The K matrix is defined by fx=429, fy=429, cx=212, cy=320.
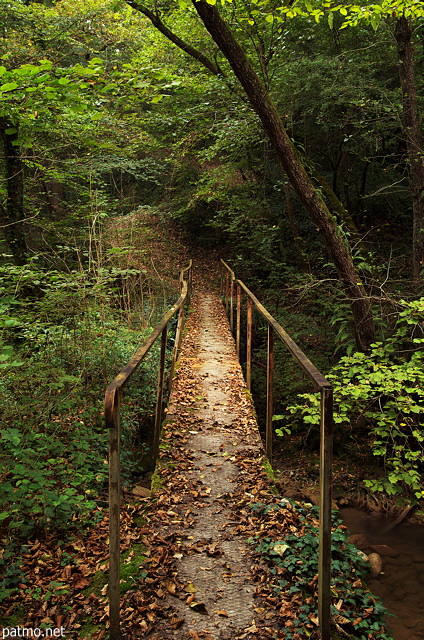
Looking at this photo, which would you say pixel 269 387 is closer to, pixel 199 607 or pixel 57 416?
pixel 199 607

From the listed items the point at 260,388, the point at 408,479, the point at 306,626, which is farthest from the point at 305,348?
the point at 306,626

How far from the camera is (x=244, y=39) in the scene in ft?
33.2

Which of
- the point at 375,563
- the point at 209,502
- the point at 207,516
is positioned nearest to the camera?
the point at 207,516

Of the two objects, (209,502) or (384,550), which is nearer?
(209,502)

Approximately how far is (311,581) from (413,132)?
7.28m

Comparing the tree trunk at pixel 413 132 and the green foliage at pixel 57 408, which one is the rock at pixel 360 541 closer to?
the green foliage at pixel 57 408

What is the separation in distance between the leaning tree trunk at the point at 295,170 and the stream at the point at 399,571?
2.69m

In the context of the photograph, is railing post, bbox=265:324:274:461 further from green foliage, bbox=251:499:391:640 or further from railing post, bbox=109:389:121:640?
railing post, bbox=109:389:121:640

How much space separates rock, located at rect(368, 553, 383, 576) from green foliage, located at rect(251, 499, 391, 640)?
2.49 metres

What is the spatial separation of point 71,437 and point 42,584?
4.98 ft

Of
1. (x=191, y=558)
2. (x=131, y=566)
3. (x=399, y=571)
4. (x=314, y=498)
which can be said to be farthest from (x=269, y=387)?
(x=314, y=498)

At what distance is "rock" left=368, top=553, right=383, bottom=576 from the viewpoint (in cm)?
527

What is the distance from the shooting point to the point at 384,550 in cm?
585

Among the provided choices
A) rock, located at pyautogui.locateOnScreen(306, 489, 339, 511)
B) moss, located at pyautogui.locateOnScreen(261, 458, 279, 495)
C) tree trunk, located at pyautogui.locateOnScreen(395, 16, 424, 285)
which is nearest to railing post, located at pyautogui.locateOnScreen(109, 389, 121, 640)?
moss, located at pyautogui.locateOnScreen(261, 458, 279, 495)
